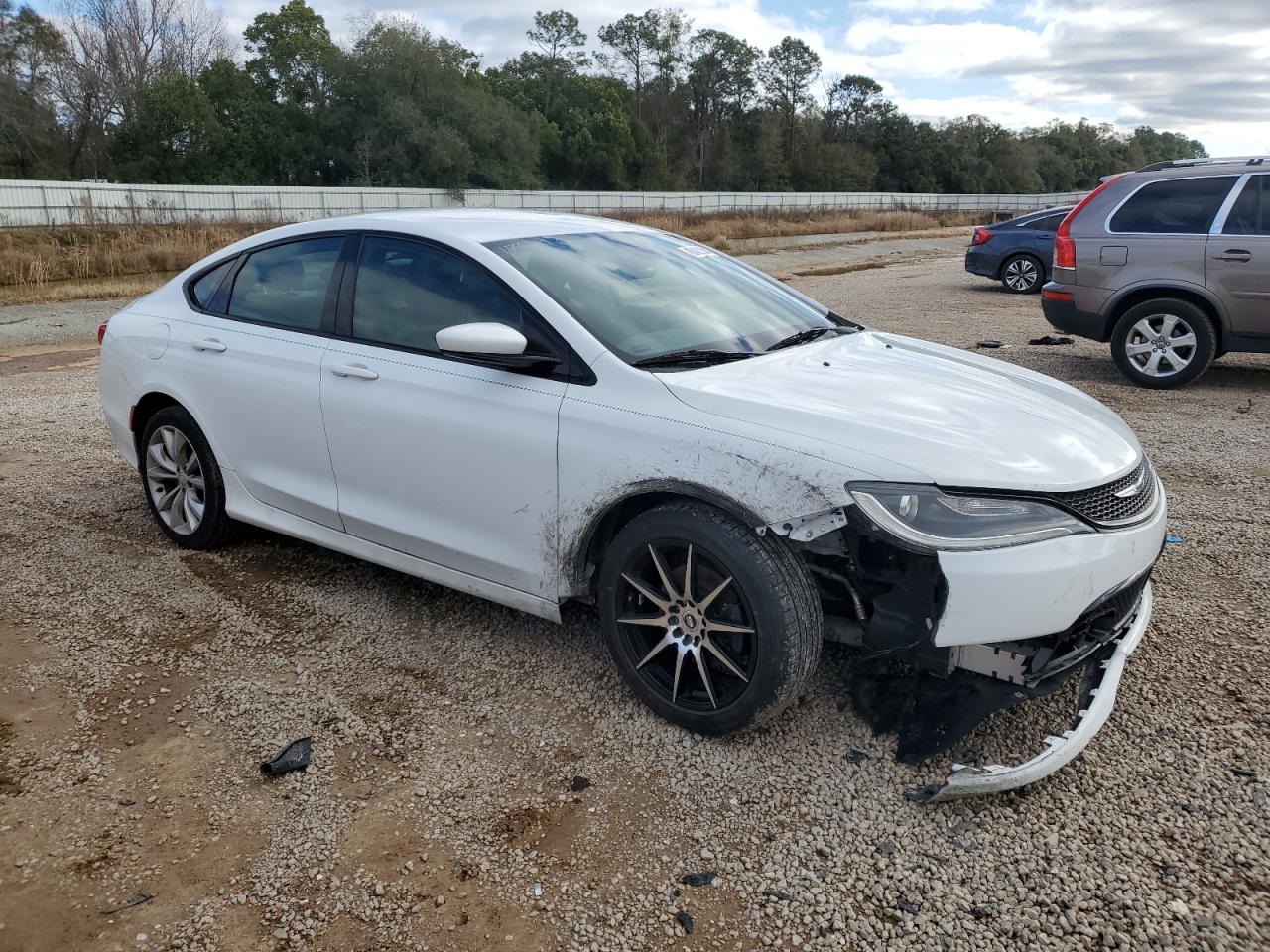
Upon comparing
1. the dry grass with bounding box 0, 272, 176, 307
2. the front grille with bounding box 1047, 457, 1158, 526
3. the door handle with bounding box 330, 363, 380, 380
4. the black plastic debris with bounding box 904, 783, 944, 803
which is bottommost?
the dry grass with bounding box 0, 272, 176, 307

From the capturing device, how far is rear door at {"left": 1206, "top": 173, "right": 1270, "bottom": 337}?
793 centimetres

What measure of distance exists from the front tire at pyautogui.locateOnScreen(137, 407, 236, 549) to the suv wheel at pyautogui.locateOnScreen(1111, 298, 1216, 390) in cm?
773

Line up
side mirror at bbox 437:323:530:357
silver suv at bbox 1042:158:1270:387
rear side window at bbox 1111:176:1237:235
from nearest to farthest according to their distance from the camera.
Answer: side mirror at bbox 437:323:530:357
silver suv at bbox 1042:158:1270:387
rear side window at bbox 1111:176:1237:235

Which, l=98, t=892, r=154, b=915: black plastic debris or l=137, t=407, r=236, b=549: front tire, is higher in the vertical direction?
l=137, t=407, r=236, b=549: front tire

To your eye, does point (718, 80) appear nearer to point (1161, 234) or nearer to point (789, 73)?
point (789, 73)

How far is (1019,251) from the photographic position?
16.8 m

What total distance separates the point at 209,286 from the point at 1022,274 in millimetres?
15453

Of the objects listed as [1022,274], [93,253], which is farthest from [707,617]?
[93,253]

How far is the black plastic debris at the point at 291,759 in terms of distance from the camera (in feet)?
10.2

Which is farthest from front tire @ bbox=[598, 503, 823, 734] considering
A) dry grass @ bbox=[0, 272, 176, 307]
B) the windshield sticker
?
dry grass @ bbox=[0, 272, 176, 307]

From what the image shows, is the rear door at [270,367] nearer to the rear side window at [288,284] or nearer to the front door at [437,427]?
the rear side window at [288,284]

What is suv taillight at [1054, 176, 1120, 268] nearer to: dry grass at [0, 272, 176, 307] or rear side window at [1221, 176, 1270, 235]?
rear side window at [1221, 176, 1270, 235]

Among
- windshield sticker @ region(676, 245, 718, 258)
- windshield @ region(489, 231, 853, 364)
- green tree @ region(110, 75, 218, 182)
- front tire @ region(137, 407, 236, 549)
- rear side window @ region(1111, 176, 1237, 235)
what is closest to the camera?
windshield @ region(489, 231, 853, 364)

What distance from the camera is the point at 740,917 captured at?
8.13 feet
